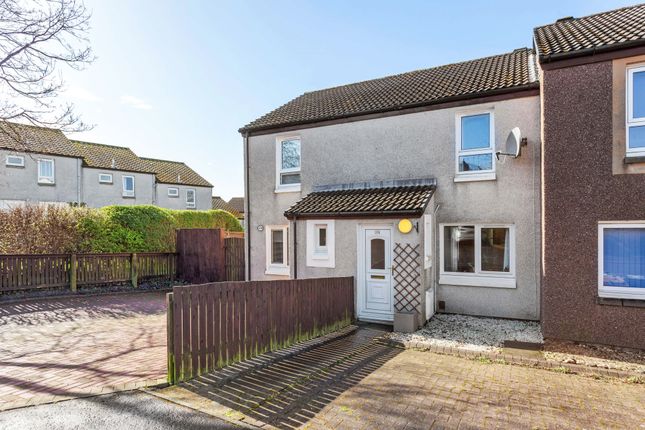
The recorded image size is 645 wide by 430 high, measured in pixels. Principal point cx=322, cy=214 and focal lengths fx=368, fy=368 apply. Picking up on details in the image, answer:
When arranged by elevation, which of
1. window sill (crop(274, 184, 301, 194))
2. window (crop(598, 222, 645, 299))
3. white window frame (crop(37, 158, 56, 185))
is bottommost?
window (crop(598, 222, 645, 299))

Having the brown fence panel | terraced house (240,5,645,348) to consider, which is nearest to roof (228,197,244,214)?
the brown fence panel

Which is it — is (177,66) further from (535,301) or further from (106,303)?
(535,301)

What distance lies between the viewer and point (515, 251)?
9.27 metres

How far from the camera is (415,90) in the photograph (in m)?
11.7

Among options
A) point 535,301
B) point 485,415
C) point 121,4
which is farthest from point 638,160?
point 121,4

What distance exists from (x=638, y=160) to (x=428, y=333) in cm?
530

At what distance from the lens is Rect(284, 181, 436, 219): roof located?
8.90m

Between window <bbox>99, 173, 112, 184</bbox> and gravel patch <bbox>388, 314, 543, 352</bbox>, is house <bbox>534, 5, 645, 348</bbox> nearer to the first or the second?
gravel patch <bbox>388, 314, 543, 352</bbox>

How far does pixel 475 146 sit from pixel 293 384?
25.5ft

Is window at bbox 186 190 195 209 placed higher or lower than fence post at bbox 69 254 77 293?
higher

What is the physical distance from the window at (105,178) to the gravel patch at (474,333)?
27.3m

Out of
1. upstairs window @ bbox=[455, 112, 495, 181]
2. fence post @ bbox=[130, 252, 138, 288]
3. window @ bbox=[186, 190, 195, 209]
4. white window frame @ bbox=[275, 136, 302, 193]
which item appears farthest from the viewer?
window @ bbox=[186, 190, 195, 209]

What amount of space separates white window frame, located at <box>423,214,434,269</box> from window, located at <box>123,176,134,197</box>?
88.7 feet

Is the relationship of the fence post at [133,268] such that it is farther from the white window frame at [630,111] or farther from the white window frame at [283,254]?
the white window frame at [630,111]
